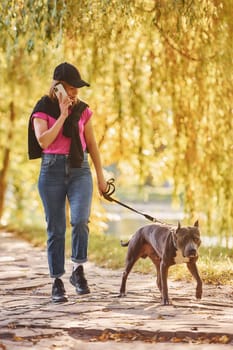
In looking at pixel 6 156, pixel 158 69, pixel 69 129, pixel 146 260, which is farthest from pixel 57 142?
pixel 6 156

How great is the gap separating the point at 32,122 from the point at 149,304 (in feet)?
5.13

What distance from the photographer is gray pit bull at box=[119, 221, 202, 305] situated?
577 cm

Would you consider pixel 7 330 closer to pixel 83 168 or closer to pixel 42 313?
pixel 42 313

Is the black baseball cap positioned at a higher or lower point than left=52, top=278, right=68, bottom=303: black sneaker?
higher

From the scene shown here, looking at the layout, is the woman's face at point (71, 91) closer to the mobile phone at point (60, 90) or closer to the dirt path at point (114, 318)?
the mobile phone at point (60, 90)

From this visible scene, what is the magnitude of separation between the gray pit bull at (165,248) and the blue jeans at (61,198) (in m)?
0.43

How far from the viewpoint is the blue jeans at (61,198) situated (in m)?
6.12

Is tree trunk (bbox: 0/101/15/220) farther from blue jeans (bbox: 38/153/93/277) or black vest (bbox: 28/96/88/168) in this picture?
blue jeans (bbox: 38/153/93/277)

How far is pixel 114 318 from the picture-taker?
5.32 m

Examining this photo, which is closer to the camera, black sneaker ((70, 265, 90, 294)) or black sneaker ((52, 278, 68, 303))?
black sneaker ((52, 278, 68, 303))

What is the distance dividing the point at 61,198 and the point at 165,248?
0.85 meters

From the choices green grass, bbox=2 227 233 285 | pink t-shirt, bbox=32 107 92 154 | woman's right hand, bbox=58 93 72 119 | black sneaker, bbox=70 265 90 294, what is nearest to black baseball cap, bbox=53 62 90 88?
woman's right hand, bbox=58 93 72 119

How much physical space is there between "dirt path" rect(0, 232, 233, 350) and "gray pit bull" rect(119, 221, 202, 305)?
203 millimetres

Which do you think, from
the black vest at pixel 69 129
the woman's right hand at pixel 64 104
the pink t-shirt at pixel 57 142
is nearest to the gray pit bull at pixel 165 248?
the black vest at pixel 69 129
